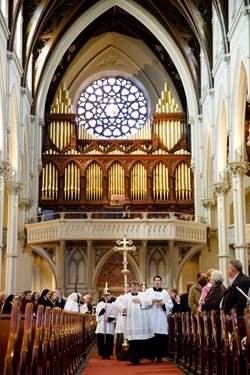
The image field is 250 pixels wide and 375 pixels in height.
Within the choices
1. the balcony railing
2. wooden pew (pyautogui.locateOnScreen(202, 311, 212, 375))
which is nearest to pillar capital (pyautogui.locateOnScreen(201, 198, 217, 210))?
the balcony railing

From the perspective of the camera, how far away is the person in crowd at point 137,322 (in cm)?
1156

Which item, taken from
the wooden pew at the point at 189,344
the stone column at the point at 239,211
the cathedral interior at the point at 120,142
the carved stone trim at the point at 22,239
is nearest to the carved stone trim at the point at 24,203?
the cathedral interior at the point at 120,142

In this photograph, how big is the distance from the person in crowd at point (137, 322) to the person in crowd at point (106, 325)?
1.31 metres

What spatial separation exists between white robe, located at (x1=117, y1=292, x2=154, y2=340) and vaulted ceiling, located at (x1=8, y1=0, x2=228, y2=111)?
41.4 feet

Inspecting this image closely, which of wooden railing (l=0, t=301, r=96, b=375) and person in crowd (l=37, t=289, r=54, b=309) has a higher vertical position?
person in crowd (l=37, t=289, r=54, b=309)

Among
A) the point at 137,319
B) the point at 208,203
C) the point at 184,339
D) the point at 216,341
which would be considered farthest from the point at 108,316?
the point at 208,203

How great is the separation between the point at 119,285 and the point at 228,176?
23.0 feet

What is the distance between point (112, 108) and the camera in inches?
1296

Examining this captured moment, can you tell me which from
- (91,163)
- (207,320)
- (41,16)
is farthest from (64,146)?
(207,320)

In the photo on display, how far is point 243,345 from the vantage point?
611 cm

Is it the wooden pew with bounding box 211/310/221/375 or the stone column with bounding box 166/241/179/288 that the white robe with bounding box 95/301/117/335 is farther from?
the stone column with bounding box 166/241/179/288

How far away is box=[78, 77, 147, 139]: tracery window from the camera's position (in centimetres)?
3244

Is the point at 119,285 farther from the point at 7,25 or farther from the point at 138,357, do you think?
the point at 138,357

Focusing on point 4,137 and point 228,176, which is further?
point 228,176
